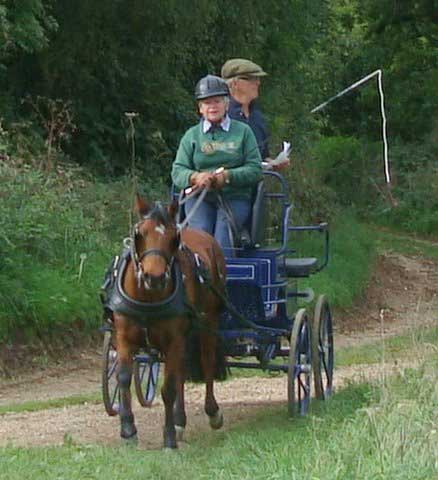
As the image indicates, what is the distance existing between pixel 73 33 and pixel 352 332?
5582mm

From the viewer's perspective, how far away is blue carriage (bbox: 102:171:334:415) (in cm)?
1113

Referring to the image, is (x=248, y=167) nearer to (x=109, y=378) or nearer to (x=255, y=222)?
(x=255, y=222)

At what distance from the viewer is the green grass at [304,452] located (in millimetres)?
8000

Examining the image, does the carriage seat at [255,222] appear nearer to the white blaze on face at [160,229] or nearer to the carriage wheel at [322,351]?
the carriage wheel at [322,351]

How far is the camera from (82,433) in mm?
10984

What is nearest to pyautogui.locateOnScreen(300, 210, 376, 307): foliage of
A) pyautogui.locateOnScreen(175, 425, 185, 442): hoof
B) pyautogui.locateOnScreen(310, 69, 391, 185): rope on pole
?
pyautogui.locateOnScreen(310, 69, 391, 185): rope on pole

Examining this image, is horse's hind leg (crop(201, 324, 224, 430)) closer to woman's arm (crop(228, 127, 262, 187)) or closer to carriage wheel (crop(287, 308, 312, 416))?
carriage wheel (crop(287, 308, 312, 416))

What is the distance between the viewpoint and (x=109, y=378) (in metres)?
11.4

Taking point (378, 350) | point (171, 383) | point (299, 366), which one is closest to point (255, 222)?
point (299, 366)

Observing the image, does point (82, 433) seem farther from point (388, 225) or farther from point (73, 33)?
point (388, 225)

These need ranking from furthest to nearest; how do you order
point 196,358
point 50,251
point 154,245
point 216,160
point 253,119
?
point 50,251 → point 253,119 → point 216,160 → point 196,358 → point 154,245

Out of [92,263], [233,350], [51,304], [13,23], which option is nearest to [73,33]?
[13,23]

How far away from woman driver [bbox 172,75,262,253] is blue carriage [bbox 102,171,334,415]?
24 centimetres

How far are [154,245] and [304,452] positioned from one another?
71.4 inches
